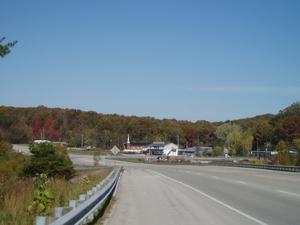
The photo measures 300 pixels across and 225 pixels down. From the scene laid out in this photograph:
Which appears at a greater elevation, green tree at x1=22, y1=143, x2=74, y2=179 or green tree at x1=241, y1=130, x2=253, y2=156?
green tree at x1=241, y1=130, x2=253, y2=156

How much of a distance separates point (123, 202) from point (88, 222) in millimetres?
7836

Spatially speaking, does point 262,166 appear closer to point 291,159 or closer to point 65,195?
point 291,159

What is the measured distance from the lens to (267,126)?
200 meters

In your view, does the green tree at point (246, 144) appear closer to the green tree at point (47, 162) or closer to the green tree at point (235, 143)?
the green tree at point (235, 143)

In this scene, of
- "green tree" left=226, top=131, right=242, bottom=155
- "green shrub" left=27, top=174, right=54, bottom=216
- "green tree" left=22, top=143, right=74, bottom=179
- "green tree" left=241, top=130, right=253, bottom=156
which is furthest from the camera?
"green tree" left=226, top=131, right=242, bottom=155

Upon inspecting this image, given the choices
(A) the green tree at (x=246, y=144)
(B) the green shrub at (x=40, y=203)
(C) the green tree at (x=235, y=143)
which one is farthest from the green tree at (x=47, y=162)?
(A) the green tree at (x=246, y=144)

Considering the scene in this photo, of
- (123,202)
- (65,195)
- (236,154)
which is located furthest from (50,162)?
(236,154)

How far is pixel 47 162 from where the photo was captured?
5622 cm

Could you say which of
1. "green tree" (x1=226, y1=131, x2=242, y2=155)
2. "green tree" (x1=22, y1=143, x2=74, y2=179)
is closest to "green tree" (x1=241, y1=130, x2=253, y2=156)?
"green tree" (x1=226, y1=131, x2=242, y2=155)

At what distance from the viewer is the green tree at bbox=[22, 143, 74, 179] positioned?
5467cm

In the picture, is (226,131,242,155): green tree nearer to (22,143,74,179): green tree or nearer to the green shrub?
(22,143,74,179): green tree

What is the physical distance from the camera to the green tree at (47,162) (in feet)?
A: 179

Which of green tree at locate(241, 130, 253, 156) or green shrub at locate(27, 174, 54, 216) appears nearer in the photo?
green shrub at locate(27, 174, 54, 216)

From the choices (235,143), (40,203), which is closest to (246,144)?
(235,143)
